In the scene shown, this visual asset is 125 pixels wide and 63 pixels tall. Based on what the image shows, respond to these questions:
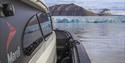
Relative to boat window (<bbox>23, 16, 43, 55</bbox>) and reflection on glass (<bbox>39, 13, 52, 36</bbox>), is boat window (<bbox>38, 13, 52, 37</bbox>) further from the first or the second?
boat window (<bbox>23, 16, 43, 55</bbox>)

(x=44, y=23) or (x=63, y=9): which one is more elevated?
(x=44, y=23)

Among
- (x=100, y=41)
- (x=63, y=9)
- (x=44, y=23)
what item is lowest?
(x=100, y=41)

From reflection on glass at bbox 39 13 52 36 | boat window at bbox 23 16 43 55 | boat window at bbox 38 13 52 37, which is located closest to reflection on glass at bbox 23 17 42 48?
boat window at bbox 23 16 43 55

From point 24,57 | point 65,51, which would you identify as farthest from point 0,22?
point 65,51

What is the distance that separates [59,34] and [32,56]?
441cm

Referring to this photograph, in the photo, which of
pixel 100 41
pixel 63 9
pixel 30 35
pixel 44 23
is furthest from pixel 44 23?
pixel 100 41

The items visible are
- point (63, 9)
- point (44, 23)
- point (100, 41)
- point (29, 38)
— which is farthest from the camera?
point (100, 41)

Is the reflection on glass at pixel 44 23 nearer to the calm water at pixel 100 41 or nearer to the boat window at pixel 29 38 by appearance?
the boat window at pixel 29 38

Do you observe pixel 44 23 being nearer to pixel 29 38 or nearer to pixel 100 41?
pixel 29 38

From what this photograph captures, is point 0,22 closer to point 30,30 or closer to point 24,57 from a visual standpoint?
point 24,57

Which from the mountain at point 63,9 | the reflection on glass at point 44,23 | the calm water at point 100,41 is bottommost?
the calm water at point 100,41

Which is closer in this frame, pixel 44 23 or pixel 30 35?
pixel 30 35

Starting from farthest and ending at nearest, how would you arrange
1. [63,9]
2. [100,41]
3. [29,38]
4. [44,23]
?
[100,41]
[63,9]
[44,23]
[29,38]

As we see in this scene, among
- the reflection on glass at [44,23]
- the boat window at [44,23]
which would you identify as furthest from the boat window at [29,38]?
the reflection on glass at [44,23]
